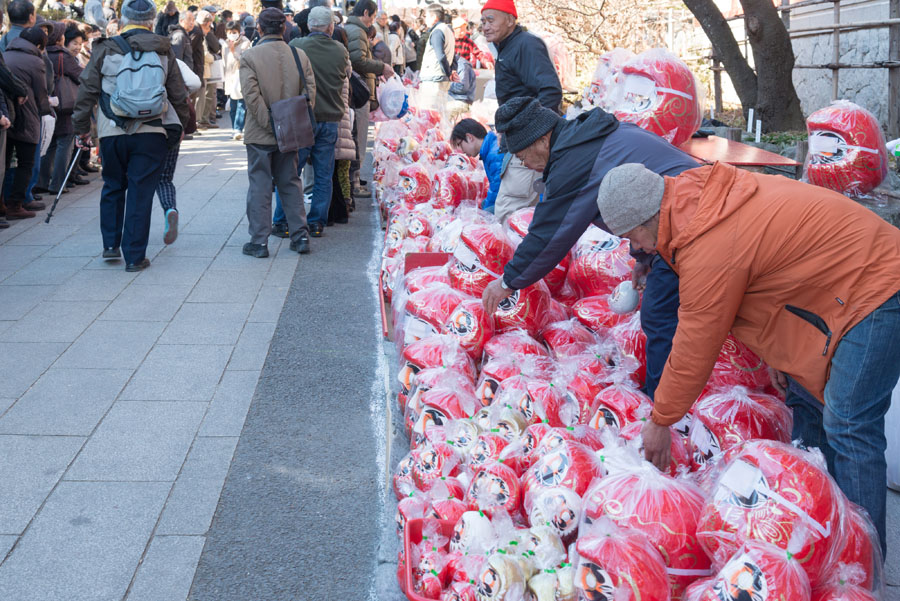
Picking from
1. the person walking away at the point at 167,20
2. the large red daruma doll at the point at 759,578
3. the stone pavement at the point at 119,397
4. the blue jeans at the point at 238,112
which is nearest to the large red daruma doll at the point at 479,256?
the stone pavement at the point at 119,397

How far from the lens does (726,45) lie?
993 cm

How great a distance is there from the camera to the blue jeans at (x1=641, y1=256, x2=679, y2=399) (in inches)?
134

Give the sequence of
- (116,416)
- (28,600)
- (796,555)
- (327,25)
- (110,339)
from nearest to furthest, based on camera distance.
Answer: (796,555), (28,600), (116,416), (110,339), (327,25)

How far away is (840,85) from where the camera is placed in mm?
11172

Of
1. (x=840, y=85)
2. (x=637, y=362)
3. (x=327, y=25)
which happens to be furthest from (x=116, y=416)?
(x=840, y=85)

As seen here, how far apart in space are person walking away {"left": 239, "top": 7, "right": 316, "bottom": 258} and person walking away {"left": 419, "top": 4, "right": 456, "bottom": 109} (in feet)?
12.7

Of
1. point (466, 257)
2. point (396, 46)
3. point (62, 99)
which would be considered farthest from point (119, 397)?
point (396, 46)

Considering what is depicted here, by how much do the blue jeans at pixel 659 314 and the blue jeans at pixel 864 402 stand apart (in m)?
0.79

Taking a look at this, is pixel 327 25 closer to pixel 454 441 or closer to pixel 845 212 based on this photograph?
pixel 454 441

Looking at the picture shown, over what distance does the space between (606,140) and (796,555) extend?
5.93 ft

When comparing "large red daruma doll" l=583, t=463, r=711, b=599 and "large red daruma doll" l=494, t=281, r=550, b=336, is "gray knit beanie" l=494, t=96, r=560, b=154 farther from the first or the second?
"large red daruma doll" l=583, t=463, r=711, b=599

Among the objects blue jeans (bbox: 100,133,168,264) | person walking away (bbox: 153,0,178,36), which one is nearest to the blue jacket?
blue jeans (bbox: 100,133,168,264)

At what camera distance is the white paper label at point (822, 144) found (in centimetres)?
391

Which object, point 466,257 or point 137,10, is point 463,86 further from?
point 466,257
